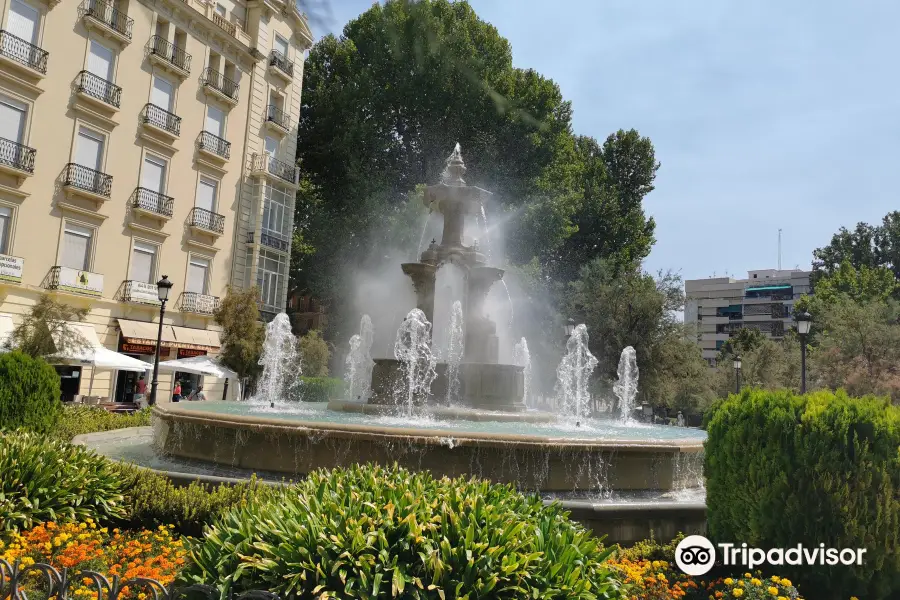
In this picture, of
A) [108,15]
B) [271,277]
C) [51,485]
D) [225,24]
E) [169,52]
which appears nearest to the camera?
[51,485]

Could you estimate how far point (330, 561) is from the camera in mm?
3383

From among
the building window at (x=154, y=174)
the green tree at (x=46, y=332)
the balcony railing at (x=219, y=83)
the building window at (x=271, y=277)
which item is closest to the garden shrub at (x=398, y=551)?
the green tree at (x=46, y=332)

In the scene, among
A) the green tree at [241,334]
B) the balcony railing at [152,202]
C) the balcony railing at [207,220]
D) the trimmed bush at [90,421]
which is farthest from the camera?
the balcony railing at [207,220]

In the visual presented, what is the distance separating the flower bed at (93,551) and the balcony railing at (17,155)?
1909 centimetres

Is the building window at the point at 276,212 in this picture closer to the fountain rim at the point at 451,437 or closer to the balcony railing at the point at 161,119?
the balcony railing at the point at 161,119

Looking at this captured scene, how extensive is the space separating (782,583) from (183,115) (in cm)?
2761

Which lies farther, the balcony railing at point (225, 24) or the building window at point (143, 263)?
the balcony railing at point (225, 24)

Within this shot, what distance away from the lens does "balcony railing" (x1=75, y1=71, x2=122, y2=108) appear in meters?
22.9

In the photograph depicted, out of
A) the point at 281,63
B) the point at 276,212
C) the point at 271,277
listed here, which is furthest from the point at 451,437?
the point at 281,63

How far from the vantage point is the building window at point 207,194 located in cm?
2791

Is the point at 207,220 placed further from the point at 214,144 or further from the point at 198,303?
the point at 198,303

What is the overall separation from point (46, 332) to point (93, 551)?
14.8 m

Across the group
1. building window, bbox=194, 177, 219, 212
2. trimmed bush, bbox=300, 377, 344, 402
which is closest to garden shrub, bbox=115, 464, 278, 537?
trimmed bush, bbox=300, 377, 344, 402

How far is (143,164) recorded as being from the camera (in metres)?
25.3
